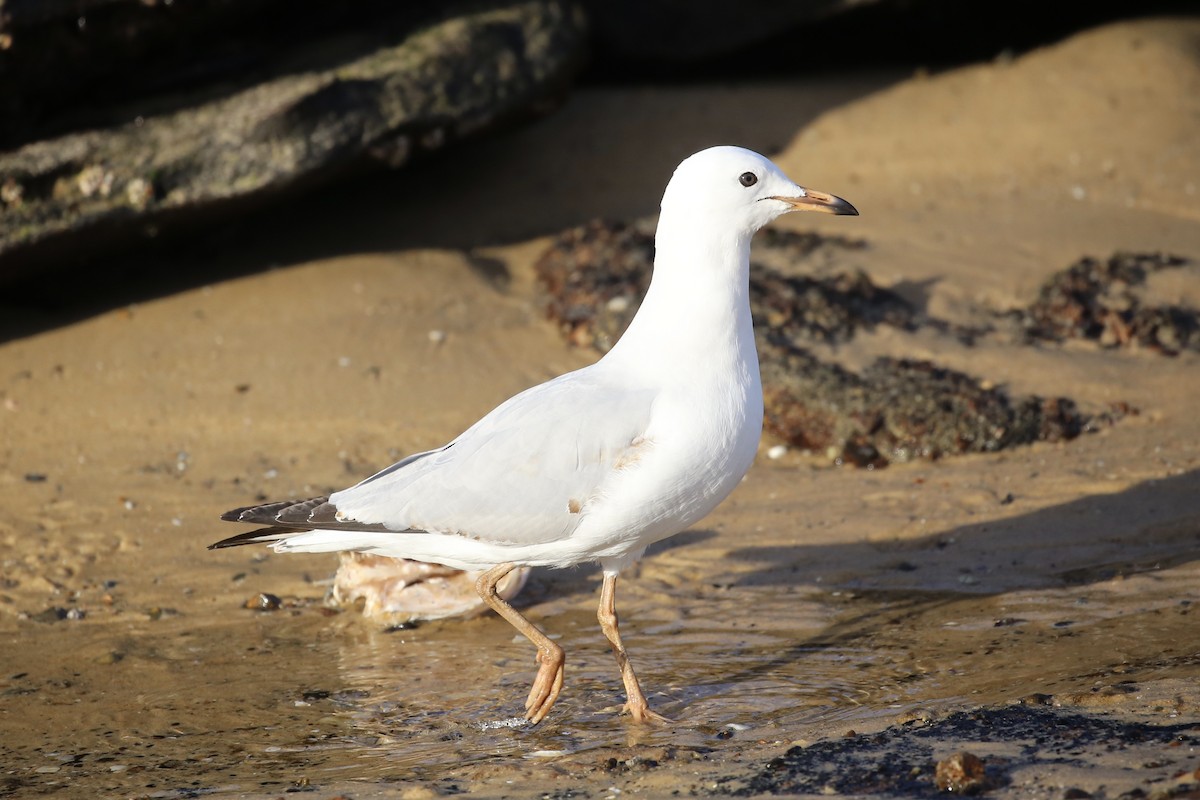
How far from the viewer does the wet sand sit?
4574mm

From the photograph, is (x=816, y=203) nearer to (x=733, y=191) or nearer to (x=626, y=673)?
(x=733, y=191)

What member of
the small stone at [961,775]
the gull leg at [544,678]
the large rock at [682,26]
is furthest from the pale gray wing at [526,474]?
the large rock at [682,26]

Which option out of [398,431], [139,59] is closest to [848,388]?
[398,431]

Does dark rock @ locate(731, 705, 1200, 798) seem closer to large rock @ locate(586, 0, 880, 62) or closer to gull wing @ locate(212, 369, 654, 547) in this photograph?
gull wing @ locate(212, 369, 654, 547)

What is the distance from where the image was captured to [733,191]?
494cm

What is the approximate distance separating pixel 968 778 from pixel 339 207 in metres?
7.51

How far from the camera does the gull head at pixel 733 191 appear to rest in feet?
16.2

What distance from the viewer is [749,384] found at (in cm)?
480

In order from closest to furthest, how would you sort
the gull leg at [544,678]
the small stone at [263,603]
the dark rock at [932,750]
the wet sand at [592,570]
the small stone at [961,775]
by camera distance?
the small stone at [961,775] < the dark rock at [932,750] < the wet sand at [592,570] < the gull leg at [544,678] < the small stone at [263,603]

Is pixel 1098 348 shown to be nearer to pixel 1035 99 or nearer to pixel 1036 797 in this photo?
pixel 1035 99

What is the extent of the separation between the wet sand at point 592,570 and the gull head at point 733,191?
1.70m

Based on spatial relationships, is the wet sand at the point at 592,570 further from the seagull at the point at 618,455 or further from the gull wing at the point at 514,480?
the gull wing at the point at 514,480

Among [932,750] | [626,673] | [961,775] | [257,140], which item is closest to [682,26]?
[257,140]

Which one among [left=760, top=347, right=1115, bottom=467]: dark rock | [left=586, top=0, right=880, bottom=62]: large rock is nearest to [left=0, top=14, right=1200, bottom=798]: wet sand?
[left=760, top=347, right=1115, bottom=467]: dark rock
